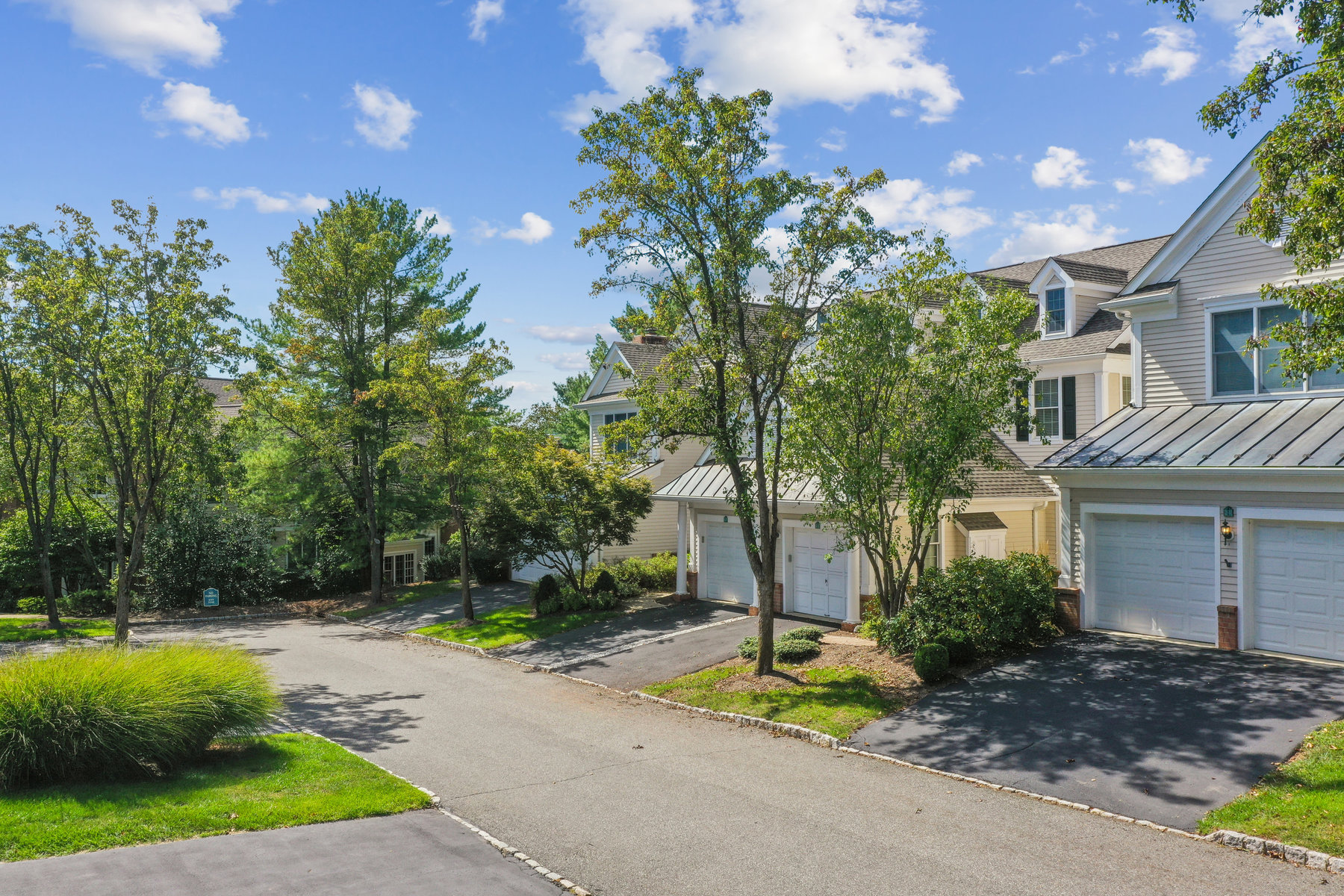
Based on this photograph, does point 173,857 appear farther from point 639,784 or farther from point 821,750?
point 821,750

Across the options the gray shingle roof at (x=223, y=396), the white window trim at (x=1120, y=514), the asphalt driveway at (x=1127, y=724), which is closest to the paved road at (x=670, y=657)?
the asphalt driveway at (x=1127, y=724)

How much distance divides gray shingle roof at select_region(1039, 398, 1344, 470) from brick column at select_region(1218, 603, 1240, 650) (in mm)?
2422

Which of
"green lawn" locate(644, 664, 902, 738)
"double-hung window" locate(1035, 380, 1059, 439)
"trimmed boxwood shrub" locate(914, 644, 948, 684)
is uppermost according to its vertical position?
"double-hung window" locate(1035, 380, 1059, 439)

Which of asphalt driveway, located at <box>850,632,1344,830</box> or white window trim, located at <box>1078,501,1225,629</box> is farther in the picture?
white window trim, located at <box>1078,501,1225,629</box>

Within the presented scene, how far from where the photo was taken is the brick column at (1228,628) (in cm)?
1466

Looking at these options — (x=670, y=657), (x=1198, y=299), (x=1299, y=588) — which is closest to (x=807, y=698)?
(x=670, y=657)

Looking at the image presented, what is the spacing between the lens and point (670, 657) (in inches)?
738

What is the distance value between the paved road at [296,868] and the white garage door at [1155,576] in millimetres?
12718

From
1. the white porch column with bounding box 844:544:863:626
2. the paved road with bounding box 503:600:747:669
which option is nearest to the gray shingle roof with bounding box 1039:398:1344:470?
the white porch column with bounding box 844:544:863:626

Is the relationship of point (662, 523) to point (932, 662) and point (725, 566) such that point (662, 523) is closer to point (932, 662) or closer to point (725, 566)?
point (725, 566)

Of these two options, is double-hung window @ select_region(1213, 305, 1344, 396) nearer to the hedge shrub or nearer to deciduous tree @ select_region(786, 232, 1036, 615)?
deciduous tree @ select_region(786, 232, 1036, 615)

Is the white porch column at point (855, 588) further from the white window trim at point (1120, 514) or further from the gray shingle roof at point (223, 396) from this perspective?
the gray shingle roof at point (223, 396)

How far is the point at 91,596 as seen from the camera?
29562 mm

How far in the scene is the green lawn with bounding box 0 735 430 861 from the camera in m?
7.82
